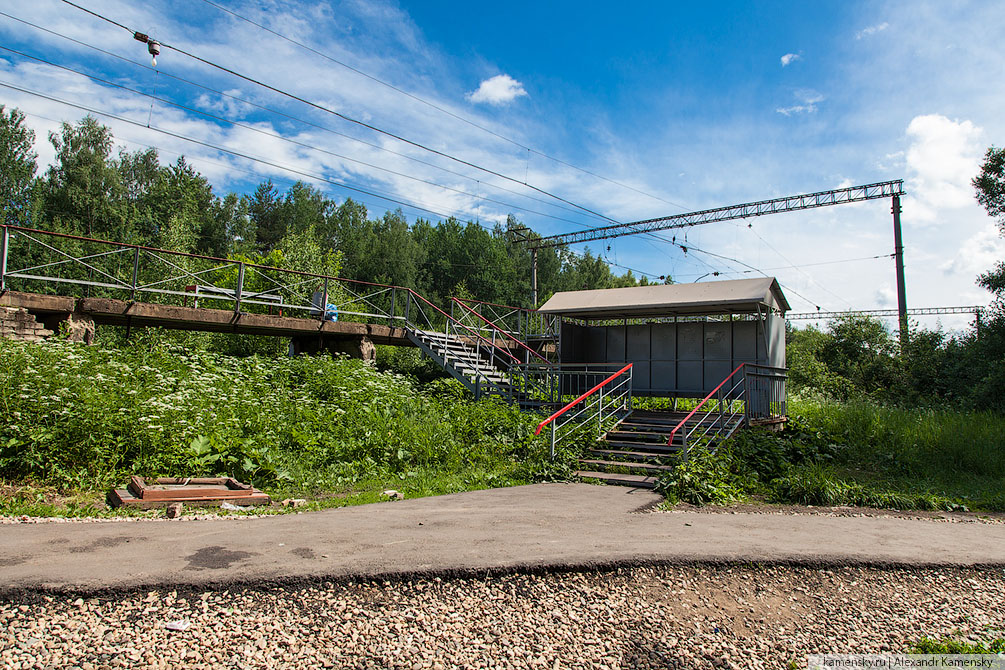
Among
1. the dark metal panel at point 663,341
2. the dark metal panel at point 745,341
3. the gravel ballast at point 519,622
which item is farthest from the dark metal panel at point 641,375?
the gravel ballast at point 519,622

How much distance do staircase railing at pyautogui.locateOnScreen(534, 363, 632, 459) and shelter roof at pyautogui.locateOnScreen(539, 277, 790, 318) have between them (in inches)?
70.6

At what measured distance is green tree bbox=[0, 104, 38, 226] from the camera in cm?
3297

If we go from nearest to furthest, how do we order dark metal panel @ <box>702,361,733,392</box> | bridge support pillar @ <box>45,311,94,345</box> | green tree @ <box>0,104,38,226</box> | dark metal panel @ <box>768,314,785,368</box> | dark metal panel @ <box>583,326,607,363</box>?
bridge support pillar @ <box>45,311,94,345</box>, dark metal panel @ <box>768,314,785,368</box>, dark metal panel @ <box>702,361,733,392</box>, dark metal panel @ <box>583,326,607,363</box>, green tree @ <box>0,104,38,226</box>

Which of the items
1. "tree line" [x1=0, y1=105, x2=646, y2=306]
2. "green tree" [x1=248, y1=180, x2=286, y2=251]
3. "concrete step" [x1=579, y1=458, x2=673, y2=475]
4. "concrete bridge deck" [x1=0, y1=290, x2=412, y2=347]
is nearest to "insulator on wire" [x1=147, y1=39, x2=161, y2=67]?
"concrete bridge deck" [x1=0, y1=290, x2=412, y2=347]

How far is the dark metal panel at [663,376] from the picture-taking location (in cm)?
1580

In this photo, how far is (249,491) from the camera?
710 cm

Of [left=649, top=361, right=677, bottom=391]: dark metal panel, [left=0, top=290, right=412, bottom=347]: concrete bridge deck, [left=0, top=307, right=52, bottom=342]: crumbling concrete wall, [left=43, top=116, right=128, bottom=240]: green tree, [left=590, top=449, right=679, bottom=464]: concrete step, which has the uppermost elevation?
[left=43, top=116, right=128, bottom=240]: green tree

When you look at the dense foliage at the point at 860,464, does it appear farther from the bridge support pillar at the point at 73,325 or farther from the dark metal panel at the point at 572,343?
the bridge support pillar at the point at 73,325

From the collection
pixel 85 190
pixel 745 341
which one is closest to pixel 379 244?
pixel 85 190

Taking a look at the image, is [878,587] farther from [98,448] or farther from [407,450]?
[98,448]

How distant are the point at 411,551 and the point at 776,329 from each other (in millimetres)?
12557

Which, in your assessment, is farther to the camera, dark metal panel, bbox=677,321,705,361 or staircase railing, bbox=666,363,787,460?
dark metal panel, bbox=677,321,705,361

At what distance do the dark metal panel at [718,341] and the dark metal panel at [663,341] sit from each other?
0.83 meters

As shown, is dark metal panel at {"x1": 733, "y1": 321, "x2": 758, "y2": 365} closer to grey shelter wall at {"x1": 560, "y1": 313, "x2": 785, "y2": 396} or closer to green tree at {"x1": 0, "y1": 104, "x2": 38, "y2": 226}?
grey shelter wall at {"x1": 560, "y1": 313, "x2": 785, "y2": 396}
